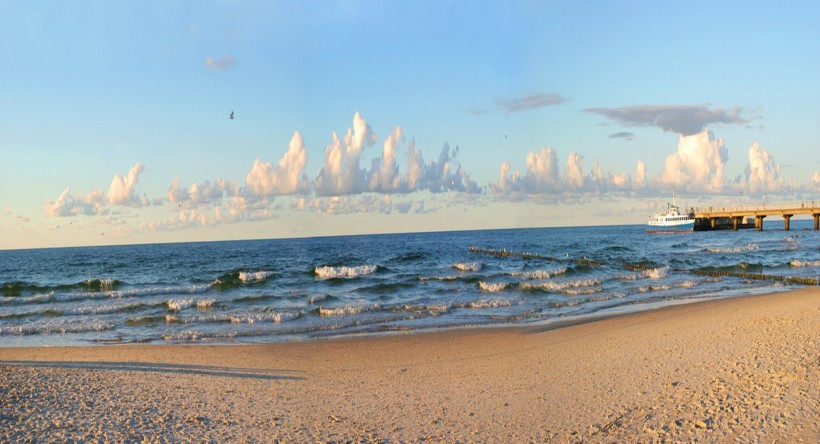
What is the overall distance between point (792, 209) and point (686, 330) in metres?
85.9

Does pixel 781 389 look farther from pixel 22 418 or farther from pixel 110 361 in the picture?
pixel 110 361

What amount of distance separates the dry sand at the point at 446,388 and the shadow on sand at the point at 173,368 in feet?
0.16

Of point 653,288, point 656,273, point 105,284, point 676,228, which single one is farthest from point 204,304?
point 676,228

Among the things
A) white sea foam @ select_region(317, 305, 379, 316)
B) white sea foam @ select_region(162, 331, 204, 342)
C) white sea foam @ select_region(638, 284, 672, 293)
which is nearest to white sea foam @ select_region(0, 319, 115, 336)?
white sea foam @ select_region(162, 331, 204, 342)

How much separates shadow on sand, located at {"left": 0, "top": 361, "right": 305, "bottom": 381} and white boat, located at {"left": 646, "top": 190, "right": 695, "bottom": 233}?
329 feet

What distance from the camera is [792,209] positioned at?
276ft

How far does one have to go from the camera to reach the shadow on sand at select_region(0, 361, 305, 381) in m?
11.5

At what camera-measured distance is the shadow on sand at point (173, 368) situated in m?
11.5

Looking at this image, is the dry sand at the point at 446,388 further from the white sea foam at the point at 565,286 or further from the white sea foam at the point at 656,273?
the white sea foam at the point at 656,273

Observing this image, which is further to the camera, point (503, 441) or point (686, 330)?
point (686, 330)

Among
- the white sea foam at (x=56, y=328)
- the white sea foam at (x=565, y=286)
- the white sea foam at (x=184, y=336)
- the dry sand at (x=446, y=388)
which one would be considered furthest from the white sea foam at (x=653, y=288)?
the white sea foam at (x=56, y=328)

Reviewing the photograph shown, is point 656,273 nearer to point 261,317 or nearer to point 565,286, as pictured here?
point 565,286

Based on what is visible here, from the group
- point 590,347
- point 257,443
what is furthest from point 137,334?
point 590,347

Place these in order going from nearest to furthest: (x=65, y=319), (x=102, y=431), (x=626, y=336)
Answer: (x=102, y=431) < (x=626, y=336) < (x=65, y=319)
